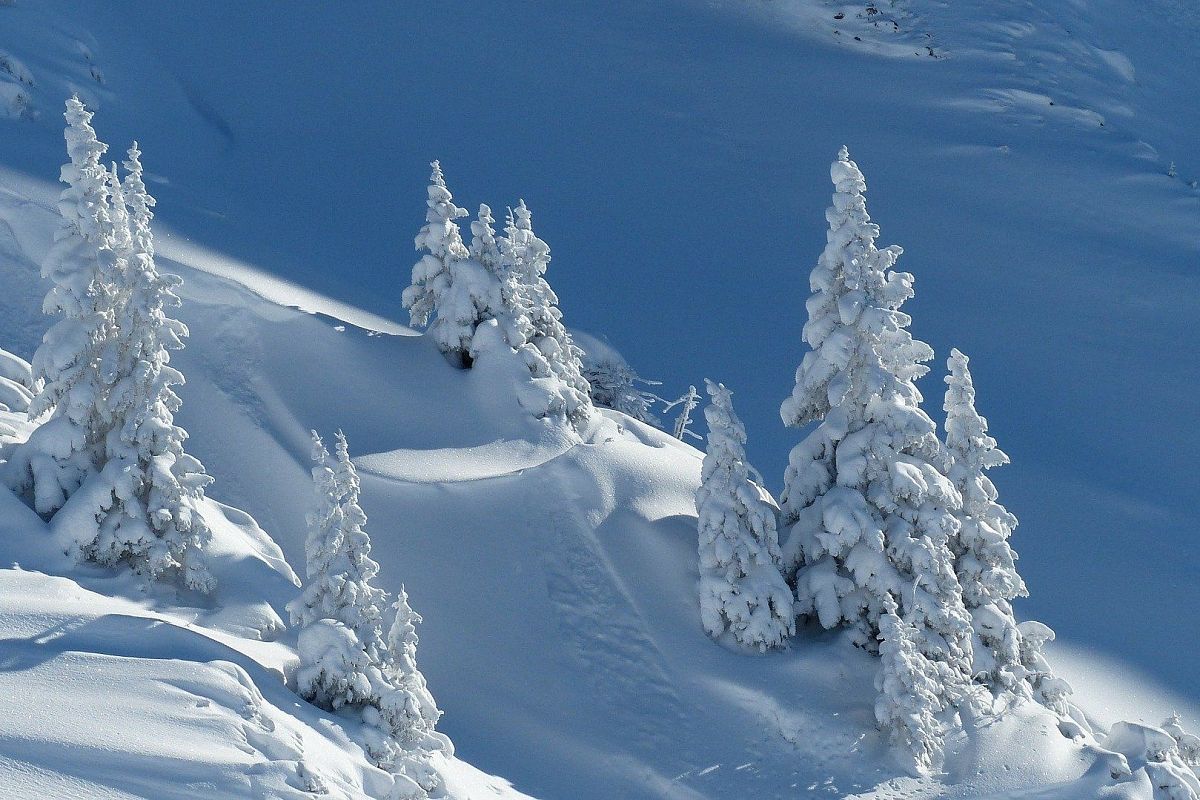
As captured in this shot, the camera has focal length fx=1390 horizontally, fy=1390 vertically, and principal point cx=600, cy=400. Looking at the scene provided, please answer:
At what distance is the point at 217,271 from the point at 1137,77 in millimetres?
61468

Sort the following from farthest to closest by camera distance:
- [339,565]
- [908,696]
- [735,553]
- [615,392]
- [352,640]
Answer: [615,392] → [735,553] → [908,696] → [339,565] → [352,640]

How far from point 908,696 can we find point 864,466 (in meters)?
4.85

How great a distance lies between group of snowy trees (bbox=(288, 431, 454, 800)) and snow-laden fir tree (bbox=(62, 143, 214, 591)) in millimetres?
2819

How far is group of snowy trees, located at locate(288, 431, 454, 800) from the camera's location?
21266 mm

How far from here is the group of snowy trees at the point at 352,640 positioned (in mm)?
21266

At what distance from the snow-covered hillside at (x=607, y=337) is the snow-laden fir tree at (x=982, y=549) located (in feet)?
4.07

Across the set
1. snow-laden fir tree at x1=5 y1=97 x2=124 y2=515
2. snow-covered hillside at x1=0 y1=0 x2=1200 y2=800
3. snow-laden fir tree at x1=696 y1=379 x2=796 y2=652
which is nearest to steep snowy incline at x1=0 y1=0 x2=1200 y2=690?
snow-covered hillside at x1=0 y1=0 x2=1200 y2=800

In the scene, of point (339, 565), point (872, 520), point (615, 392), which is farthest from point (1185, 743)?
point (339, 565)

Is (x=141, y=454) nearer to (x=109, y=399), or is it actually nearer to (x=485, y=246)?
(x=109, y=399)

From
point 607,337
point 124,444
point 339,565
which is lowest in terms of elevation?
point 339,565

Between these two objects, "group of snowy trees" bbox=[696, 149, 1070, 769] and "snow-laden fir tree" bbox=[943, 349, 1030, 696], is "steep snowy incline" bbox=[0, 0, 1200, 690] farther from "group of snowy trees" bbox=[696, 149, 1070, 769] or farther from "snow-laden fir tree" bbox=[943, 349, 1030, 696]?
"group of snowy trees" bbox=[696, 149, 1070, 769]

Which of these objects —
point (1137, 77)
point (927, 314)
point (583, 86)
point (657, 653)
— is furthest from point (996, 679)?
point (1137, 77)

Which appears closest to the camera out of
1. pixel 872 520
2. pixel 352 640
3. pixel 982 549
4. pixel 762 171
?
pixel 352 640

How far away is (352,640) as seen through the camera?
2138 centimetres
